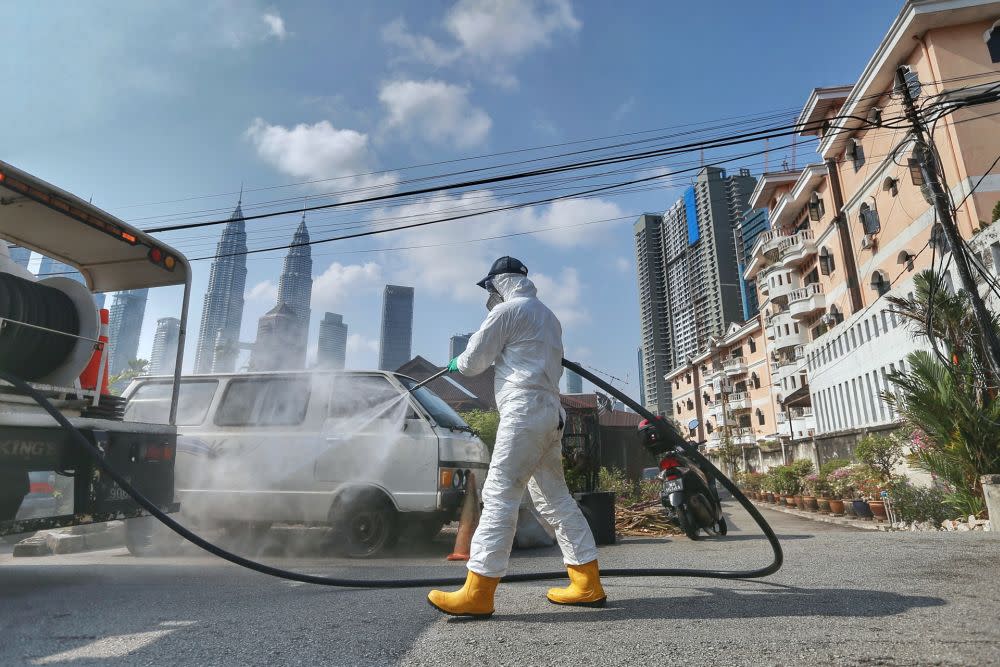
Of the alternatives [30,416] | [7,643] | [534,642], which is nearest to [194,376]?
[30,416]

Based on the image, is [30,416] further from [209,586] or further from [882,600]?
[882,600]

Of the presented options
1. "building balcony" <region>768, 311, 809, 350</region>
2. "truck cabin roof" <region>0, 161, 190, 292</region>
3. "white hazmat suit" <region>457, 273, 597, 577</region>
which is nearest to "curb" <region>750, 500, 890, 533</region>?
"white hazmat suit" <region>457, 273, 597, 577</region>

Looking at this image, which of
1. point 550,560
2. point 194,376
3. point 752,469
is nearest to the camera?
point 550,560

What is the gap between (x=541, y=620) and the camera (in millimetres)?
2719

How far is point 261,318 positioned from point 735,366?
1998 inches

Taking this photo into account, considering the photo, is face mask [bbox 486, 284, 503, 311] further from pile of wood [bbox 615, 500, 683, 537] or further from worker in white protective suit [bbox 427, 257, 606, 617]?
pile of wood [bbox 615, 500, 683, 537]

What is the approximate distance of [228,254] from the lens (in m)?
12.9

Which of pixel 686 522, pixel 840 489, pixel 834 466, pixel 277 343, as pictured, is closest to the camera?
pixel 686 522

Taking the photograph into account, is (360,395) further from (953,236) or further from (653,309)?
(653,309)

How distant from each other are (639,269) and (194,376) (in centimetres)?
8026

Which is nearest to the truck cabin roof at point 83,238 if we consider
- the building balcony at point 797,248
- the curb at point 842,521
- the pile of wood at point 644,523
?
the pile of wood at point 644,523

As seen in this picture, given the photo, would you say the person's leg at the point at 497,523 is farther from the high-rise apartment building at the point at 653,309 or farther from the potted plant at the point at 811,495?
the high-rise apartment building at the point at 653,309

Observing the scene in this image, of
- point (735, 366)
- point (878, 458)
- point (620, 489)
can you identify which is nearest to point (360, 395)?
point (620, 489)

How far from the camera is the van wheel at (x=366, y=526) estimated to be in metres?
5.48
